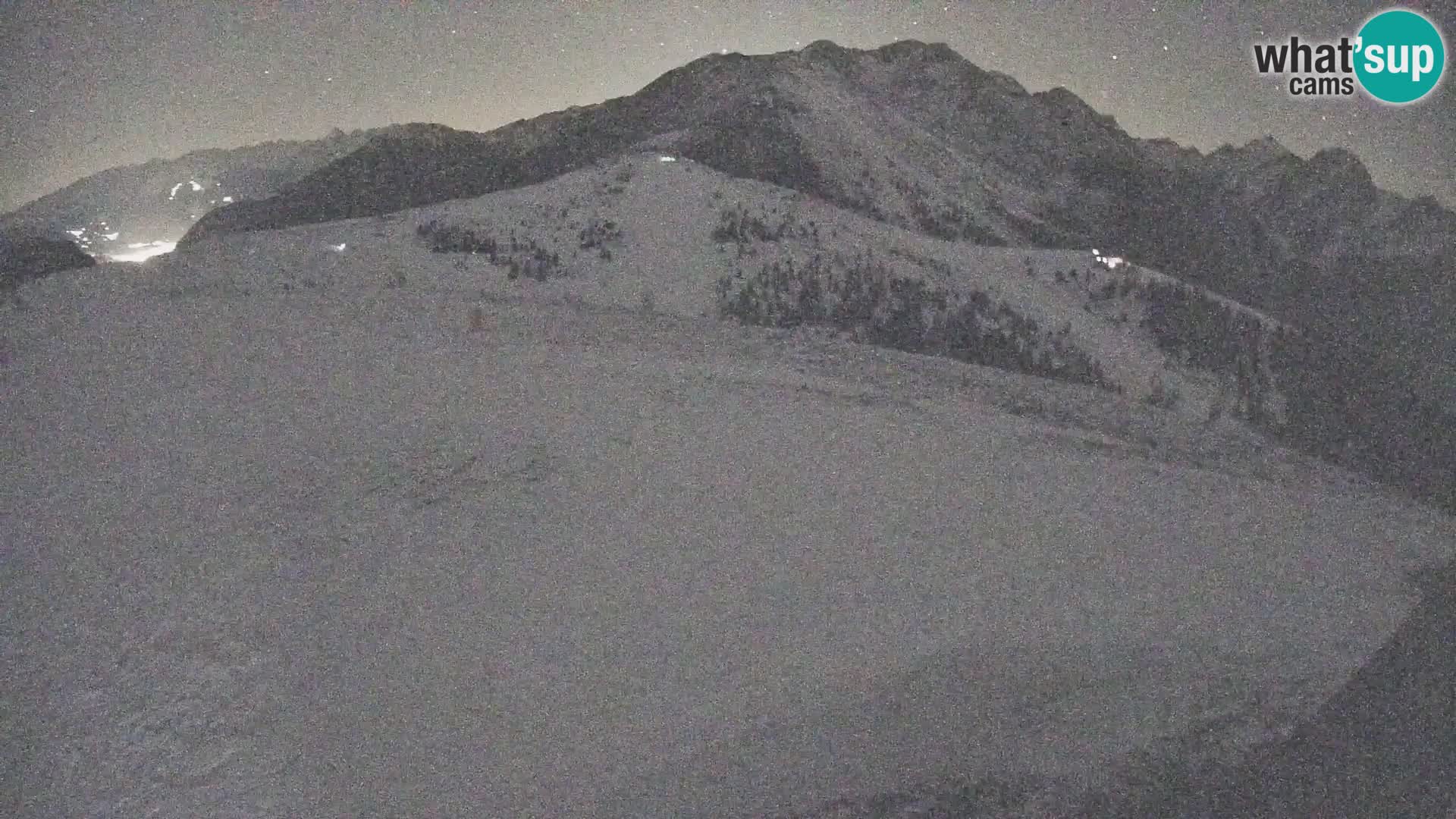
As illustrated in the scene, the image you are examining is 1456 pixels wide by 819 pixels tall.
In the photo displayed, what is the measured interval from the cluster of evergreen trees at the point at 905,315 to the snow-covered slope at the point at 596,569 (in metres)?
3.41

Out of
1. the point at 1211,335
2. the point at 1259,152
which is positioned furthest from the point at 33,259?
the point at 1259,152

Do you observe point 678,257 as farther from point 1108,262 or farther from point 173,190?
point 173,190

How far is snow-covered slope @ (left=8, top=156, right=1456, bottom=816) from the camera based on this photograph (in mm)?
5371

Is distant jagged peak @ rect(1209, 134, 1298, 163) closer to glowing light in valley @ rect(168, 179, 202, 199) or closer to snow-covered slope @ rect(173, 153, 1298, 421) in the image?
snow-covered slope @ rect(173, 153, 1298, 421)

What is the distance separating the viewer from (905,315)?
635 inches

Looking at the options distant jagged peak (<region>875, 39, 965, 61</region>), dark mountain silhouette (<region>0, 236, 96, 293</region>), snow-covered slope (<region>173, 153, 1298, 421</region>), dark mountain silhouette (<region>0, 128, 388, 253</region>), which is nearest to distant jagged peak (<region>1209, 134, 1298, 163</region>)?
distant jagged peak (<region>875, 39, 965, 61</region>)

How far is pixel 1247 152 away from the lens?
61125mm

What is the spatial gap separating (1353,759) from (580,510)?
5.93m

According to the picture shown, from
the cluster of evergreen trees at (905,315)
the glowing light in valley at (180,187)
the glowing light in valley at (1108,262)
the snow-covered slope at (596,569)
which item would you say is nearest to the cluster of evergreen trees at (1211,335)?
the glowing light in valley at (1108,262)

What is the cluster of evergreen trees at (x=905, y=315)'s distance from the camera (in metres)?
15.2

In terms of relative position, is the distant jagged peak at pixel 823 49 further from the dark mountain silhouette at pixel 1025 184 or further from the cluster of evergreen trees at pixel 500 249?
the cluster of evergreen trees at pixel 500 249

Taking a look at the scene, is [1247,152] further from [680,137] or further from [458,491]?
[458,491]

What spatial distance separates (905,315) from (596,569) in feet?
34.6

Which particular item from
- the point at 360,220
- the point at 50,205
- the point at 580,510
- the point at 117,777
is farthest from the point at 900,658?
the point at 50,205
